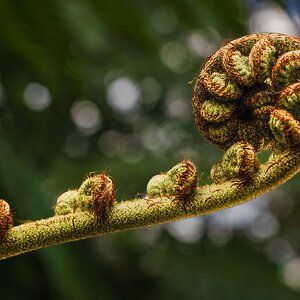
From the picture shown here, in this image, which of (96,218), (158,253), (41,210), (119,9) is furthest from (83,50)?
(96,218)

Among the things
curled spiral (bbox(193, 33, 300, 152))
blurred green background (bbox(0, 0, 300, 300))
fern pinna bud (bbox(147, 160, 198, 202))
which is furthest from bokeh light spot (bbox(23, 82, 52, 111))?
fern pinna bud (bbox(147, 160, 198, 202))

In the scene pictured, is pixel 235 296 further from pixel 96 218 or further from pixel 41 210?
pixel 96 218

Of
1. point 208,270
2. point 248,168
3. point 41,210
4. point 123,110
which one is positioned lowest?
point 248,168

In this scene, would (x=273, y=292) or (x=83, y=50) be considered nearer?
(x=273, y=292)

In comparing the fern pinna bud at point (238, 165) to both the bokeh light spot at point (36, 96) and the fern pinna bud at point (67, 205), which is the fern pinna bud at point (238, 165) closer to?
the fern pinna bud at point (67, 205)

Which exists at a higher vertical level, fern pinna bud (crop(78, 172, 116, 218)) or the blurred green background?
the blurred green background

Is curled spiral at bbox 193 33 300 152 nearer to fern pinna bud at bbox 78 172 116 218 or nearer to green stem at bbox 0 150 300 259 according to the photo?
green stem at bbox 0 150 300 259

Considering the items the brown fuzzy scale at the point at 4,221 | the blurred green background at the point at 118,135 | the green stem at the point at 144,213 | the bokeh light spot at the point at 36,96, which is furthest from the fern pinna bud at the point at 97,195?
the bokeh light spot at the point at 36,96

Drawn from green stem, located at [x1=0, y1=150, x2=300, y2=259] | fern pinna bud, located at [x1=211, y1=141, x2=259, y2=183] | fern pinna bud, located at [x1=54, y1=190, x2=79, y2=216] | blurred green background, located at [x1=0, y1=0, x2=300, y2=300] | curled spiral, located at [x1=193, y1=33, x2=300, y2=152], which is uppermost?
blurred green background, located at [x1=0, y1=0, x2=300, y2=300]
